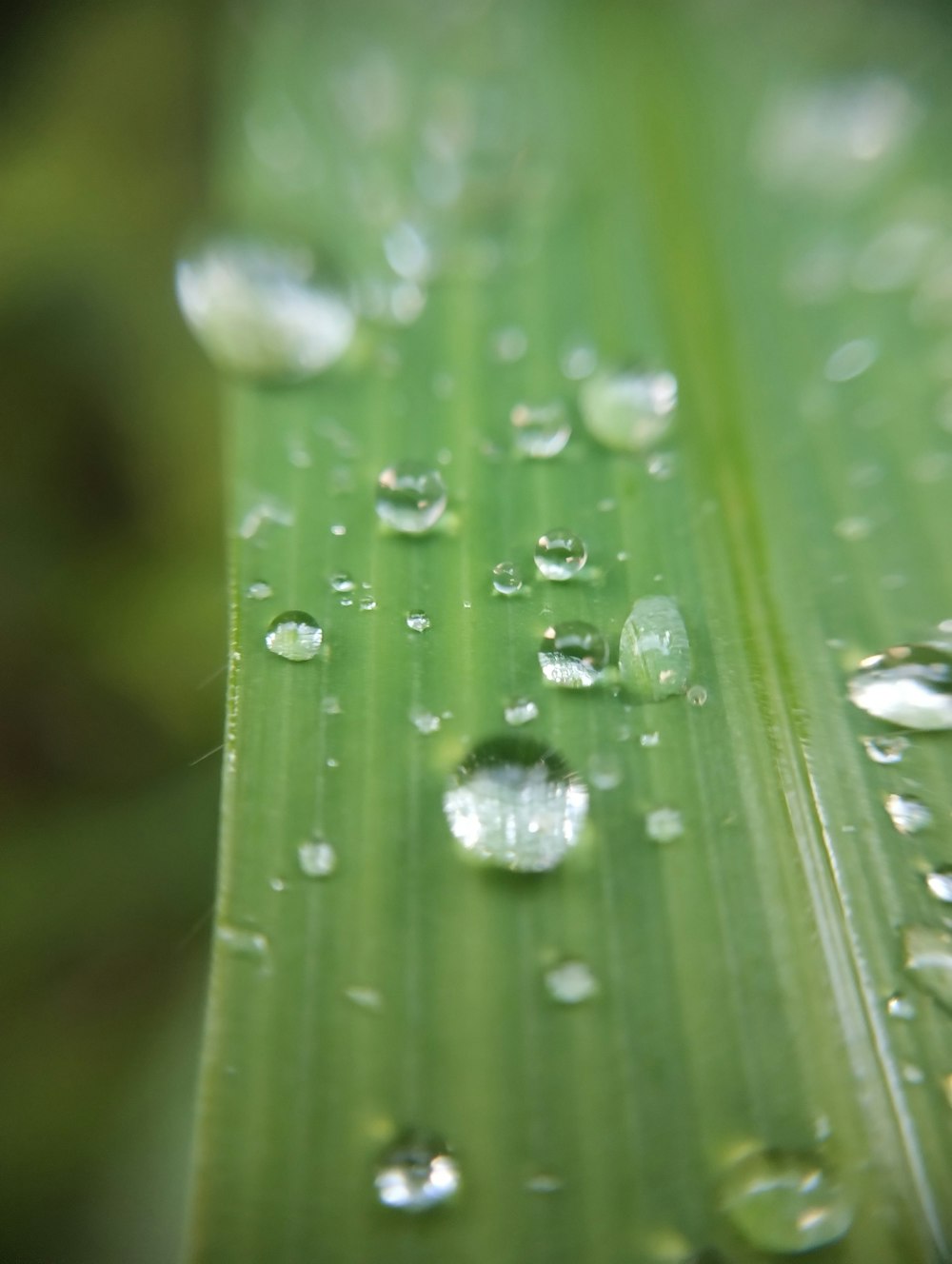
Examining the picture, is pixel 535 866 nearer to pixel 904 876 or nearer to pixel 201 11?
pixel 904 876

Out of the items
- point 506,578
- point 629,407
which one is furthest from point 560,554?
point 629,407

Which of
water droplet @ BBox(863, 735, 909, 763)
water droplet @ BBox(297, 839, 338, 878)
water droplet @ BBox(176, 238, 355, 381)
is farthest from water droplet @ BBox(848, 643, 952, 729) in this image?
water droplet @ BBox(176, 238, 355, 381)

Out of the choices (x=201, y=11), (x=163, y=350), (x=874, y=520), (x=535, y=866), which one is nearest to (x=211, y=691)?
(x=163, y=350)

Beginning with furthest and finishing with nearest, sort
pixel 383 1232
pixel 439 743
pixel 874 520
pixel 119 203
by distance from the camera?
pixel 119 203 < pixel 874 520 < pixel 439 743 < pixel 383 1232

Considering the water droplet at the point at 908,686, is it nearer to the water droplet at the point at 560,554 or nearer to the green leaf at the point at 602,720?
the green leaf at the point at 602,720

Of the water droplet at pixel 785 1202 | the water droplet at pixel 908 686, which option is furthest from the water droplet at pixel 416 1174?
the water droplet at pixel 908 686

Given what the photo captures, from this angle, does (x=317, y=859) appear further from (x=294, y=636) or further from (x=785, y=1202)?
(x=785, y=1202)

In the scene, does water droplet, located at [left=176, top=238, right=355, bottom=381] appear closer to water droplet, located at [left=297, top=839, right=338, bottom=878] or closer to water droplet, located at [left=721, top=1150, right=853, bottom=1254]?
water droplet, located at [left=297, top=839, right=338, bottom=878]
